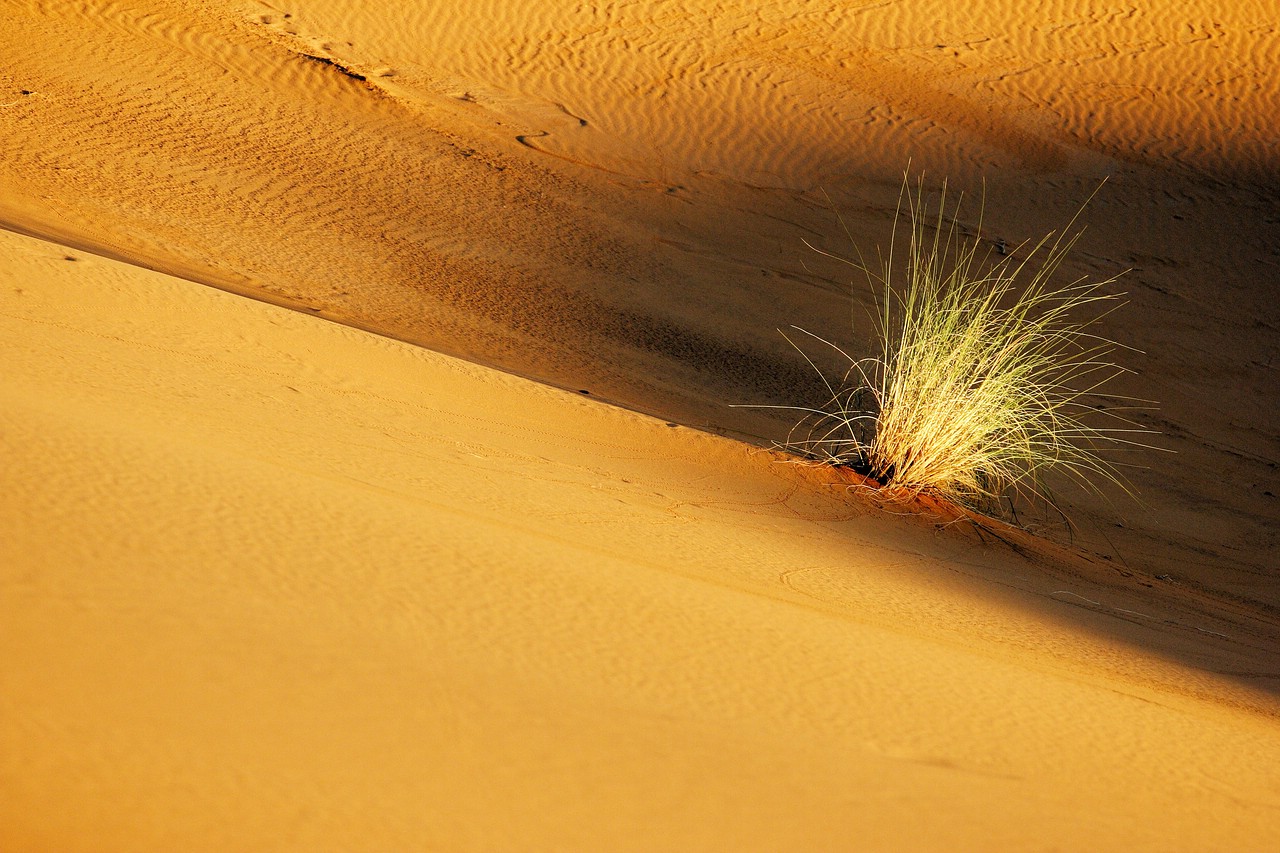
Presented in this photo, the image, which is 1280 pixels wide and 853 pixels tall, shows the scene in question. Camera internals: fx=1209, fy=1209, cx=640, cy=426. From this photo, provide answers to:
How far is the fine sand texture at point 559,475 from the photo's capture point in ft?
4.67

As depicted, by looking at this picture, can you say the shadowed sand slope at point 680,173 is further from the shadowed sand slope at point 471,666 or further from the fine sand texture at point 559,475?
the shadowed sand slope at point 471,666

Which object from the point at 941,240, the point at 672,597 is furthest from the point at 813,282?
the point at 672,597

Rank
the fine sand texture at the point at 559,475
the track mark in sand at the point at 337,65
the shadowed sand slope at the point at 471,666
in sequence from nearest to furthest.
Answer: the shadowed sand slope at the point at 471,666 → the fine sand texture at the point at 559,475 → the track mark in sand at the point at 337,65

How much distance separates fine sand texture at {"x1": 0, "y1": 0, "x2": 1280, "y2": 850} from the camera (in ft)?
4.67

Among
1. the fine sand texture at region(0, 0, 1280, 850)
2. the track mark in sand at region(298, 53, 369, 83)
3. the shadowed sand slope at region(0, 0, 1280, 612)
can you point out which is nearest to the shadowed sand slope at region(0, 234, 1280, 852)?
the fine sand texture at region(0, 0, 1280, 850)

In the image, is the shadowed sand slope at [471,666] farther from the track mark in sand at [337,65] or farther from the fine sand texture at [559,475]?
the track mark in sand at [337,65]

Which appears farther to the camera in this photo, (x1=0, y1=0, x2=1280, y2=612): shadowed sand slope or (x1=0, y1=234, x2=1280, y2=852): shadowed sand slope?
(x1=0, y1=0, x2=1280, y2=612): shadowed sand slope

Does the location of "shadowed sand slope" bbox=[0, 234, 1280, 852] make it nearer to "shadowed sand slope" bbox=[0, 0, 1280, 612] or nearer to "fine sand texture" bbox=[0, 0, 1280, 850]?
"fine sand texture" bbox=[0, 0, 1280, 850]

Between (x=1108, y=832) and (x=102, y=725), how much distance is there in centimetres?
125

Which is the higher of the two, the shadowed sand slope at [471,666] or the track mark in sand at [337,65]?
the shadowed sand slope at [471,666]

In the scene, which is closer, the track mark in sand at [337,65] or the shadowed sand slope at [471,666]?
the shadowed sand slope at [471,666]

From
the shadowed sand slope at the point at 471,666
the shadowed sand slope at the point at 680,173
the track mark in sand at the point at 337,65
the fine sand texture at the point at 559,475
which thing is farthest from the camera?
the track mark in sand at the point at 337,65

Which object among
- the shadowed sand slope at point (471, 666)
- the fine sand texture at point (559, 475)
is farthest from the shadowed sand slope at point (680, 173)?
the shadowed sand slope at point (471, 666)

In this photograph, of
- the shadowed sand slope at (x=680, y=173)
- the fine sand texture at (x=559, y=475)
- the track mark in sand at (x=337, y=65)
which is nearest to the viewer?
the fine sand texture at (x=559, y=475)
